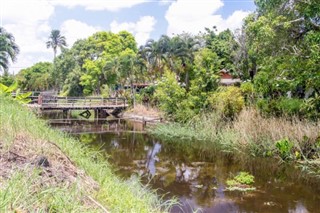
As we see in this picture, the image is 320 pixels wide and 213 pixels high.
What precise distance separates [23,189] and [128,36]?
43571 mm

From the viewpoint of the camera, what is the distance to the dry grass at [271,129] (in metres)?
11.7

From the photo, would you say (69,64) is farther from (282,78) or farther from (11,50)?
(282,78)

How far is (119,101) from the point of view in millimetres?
31125

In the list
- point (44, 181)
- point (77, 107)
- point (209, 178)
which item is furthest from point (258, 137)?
point (77, 107)

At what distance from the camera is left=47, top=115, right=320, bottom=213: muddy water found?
764cm

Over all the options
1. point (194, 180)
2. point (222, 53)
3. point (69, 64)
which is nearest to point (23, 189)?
point (194, 180)

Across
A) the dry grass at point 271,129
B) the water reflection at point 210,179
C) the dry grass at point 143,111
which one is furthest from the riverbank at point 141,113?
the dry grass at point 271,129

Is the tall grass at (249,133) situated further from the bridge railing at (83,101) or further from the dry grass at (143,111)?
the bridge railing at (83,101)

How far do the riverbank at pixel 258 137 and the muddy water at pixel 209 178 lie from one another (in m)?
0.59

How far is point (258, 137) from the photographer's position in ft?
42.7

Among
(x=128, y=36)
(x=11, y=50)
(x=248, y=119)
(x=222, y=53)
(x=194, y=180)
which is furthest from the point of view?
(x=128, y=36)

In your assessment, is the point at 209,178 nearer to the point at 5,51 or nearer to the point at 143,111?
the point at 143,111

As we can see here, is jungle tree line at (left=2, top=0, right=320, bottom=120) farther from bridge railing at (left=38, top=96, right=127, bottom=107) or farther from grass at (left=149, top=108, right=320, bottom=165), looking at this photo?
bridge railing at (left=38, top=96, right=127, bottom=107)

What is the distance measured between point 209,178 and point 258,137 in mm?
3978
